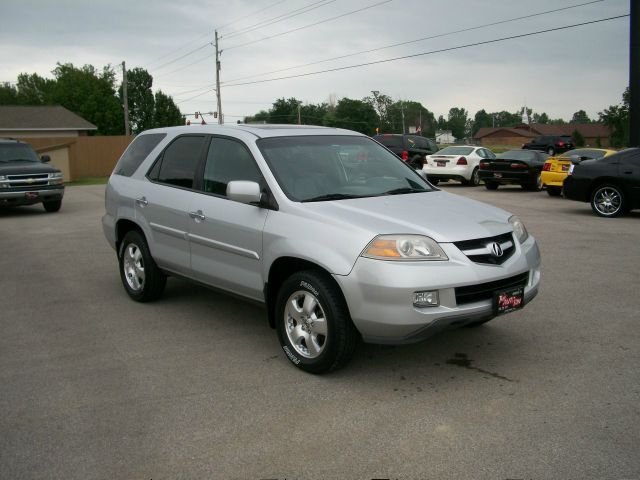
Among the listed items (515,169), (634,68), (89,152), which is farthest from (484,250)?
(89,152)

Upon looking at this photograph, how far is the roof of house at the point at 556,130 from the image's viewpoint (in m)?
114

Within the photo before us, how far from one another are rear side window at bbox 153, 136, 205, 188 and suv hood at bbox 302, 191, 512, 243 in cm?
165

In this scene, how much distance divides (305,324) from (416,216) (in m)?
1.13

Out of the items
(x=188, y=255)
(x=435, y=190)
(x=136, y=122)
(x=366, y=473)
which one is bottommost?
(x=366, y=473)

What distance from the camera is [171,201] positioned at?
6094 millimetres

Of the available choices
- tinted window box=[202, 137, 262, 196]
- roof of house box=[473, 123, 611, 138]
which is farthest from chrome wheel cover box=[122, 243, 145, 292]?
roof of house box=[473, 123, 611, 138]

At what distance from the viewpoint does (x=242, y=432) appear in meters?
3.86

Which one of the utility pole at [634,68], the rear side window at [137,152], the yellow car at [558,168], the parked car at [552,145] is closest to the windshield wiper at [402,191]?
the rear side window at [137,152]

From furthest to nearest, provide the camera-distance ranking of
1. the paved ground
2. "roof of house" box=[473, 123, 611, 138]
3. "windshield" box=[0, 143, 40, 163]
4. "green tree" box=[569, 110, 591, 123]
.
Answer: "green tree" box=[569, 110, 591, 123] < "roof of house" box=[473, 123, 611, 138] < "windshield" box=[0, 143, 40, 163] < the paved ground

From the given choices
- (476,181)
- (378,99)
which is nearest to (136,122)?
(378,99)

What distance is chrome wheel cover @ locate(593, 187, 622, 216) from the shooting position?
13.6 m

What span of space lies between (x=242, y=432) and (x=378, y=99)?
392ft

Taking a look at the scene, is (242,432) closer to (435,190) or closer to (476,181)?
(435,190)

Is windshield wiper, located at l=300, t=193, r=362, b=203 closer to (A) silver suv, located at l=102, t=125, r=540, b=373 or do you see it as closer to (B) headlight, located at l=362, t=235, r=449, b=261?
(A) silver suv, located at l=102, t=125, r=540, b=373
